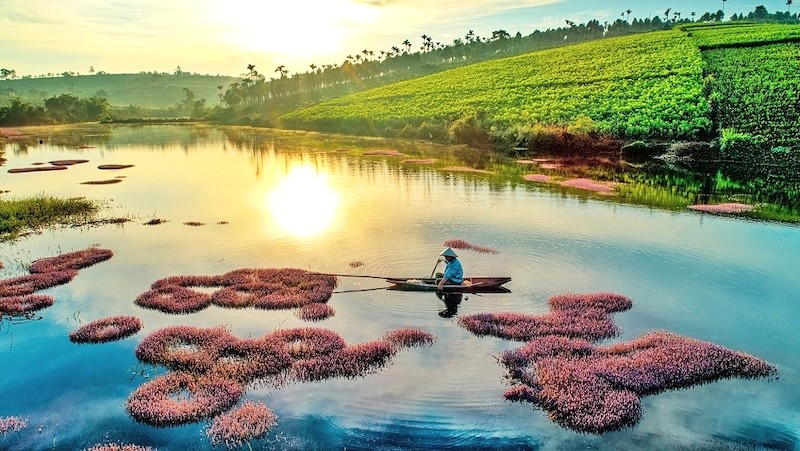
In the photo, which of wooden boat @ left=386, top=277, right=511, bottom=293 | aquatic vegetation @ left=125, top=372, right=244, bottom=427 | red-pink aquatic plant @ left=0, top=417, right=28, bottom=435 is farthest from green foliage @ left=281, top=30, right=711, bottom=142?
red-pink aquatic plant @ left=0, top=417, right=28, bottom=435

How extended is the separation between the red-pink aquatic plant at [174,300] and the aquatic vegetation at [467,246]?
1338 cm

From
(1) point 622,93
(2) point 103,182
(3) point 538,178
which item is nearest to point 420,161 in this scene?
(3) point 538,178

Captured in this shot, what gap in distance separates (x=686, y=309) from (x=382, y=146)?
72105mm

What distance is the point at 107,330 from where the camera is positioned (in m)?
20.6

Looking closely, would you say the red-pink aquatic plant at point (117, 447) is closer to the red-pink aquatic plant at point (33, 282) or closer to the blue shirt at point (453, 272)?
the blue shirt at point (453, 272)

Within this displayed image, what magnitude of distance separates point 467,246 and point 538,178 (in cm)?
2598

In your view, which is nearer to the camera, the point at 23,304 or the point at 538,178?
the point at 23,304

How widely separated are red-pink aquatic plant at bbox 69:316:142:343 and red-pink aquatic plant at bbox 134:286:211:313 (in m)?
1.38

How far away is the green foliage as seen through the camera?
7550 cm

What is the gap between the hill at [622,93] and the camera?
72.1 meters

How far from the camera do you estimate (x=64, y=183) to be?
54.3 meters

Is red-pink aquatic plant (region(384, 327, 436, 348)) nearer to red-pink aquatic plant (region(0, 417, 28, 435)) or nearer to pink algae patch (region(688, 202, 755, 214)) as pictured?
red-pink aquatic plant (region(0, 417, 28, 435))

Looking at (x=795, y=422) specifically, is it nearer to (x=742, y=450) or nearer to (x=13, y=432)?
(x=742, y=450)

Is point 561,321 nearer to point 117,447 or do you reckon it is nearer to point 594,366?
point 594,366
